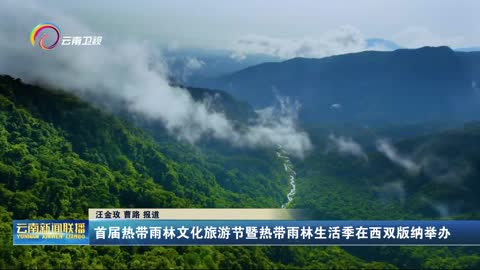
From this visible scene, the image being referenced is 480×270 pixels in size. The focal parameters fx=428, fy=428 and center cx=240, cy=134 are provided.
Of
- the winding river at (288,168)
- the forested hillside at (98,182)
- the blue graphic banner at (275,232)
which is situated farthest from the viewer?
the winding river at (288,168)

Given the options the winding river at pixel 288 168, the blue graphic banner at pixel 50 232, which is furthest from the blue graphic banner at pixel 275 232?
the winding river at pixel 288 168

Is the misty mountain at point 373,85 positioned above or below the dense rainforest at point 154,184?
above

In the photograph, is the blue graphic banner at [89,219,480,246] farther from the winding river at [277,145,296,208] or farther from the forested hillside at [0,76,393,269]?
the winding river at [277,145,296,208]

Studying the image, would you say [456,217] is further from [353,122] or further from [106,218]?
[353,122]

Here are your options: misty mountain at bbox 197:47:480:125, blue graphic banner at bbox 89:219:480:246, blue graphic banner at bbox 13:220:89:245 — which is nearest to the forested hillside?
blue graphic banner at bbox 13:220:89:245

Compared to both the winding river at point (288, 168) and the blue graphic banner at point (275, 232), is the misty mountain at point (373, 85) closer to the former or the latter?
the winding river at point (288, 168)

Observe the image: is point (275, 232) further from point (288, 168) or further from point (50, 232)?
point (288, 168)

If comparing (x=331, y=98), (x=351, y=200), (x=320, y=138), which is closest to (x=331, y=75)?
(x=331, y=98)

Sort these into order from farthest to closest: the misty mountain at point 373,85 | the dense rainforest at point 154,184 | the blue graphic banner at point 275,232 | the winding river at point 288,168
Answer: the misty mountain at point 373,85
the winding river at point 288,168
the dense rainforest at point 154,184
the blue graphic banner at point 275,232
